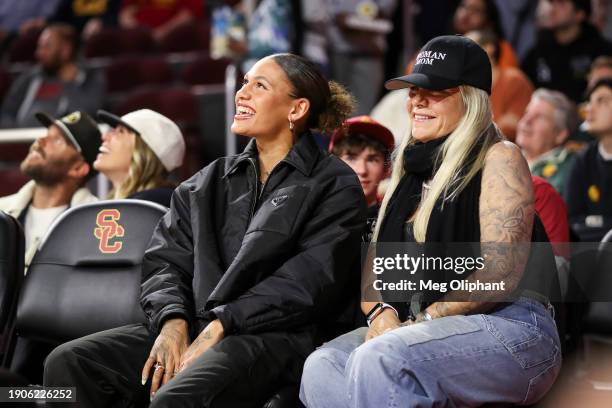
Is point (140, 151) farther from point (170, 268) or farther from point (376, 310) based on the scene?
point (376, 310)

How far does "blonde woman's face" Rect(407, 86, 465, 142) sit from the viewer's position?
3.07 metres

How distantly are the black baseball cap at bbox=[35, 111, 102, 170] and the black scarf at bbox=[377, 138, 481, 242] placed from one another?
2.10 metres

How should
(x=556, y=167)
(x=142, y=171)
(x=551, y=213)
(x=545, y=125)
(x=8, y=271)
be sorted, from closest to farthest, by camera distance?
(x=8, y=271), (x=551, y=213), (x=142, y=171), (x=556, y=167), (x=545, y=125)

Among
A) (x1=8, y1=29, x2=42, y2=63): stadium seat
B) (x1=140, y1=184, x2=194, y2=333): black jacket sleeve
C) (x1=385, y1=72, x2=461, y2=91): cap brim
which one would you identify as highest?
(x1=8, y1=29, x2=42, y2=63): stadium seat

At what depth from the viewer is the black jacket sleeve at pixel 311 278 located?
9.86 ft

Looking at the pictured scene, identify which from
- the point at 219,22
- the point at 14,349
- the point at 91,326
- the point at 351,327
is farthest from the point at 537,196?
the point at 219,22

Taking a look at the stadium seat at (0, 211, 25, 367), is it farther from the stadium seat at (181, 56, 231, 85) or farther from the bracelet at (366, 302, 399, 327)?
→ the stadium seat at (181, 56, 231, 85)

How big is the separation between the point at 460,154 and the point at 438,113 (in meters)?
0.19

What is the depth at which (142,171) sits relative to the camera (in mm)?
4535

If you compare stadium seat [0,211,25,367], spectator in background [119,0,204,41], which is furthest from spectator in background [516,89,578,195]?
spectator in background [119,0,204,41]

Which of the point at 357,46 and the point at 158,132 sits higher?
the point at 357,46

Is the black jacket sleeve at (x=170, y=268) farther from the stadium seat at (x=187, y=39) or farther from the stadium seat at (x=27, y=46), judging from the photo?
the stadium seat at (x=27, y=46)

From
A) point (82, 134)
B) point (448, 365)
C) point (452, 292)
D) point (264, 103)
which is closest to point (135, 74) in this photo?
point (82, 134)

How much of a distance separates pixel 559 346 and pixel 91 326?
1.62m
